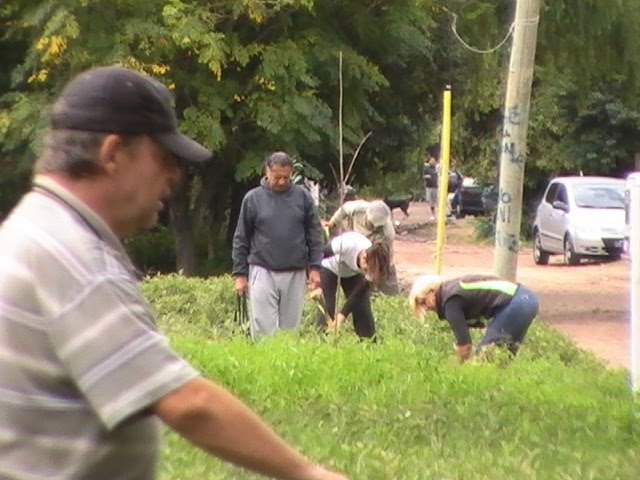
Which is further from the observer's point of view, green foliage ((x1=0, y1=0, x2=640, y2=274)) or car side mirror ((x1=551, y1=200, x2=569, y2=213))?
car side mirror ((x1=551, y1=200, x2=569, y2=213))

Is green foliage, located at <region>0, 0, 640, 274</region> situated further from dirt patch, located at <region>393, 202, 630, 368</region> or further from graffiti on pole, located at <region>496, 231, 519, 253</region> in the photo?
graffiti on pole, located at <region>496, 231, 519, 253</region>

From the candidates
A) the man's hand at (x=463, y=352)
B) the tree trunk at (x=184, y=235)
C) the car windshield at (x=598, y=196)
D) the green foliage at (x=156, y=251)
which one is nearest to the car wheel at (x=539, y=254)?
the car windshield at (x=598, y=196)

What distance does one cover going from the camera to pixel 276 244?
11.8m

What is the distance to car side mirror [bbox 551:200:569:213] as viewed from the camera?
29.1 m

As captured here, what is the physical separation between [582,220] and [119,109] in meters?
26.3

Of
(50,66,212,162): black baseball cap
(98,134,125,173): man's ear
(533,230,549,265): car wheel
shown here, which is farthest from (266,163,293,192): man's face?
(533,230,549,265): car wheel

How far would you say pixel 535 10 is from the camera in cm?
1241

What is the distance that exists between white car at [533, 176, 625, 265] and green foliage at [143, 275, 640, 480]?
17212 millimetres

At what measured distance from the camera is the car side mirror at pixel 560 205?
29.1 metres

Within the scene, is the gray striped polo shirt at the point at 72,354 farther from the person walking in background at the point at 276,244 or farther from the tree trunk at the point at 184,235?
the tree trunk at the point at 184,235

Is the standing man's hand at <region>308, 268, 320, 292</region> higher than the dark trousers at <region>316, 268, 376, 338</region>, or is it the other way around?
the standing man's hand at <region>308, 268, 320, 292</region>

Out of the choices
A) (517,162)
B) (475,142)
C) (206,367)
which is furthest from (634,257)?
(475,142)

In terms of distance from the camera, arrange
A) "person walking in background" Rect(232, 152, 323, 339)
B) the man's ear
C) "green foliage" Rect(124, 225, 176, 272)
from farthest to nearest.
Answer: "green foliage" Rect(124, 225, 176, 272)
"person walking in background" Rect(232, 152, 323, 339)
the man's ear

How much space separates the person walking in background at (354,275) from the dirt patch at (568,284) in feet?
7.40
